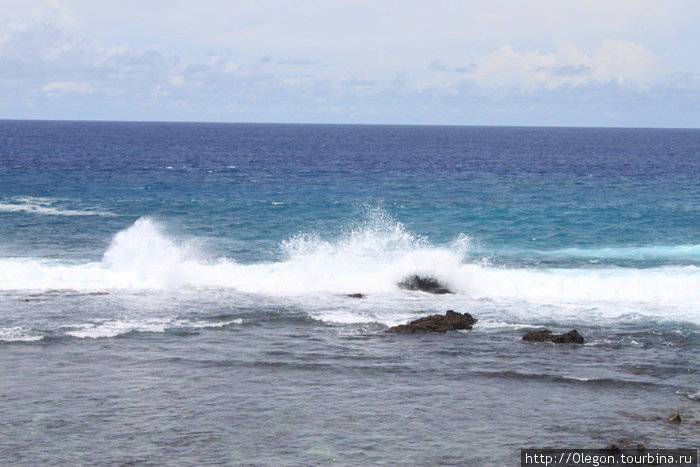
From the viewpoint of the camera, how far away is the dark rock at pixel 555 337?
2655 centimetres

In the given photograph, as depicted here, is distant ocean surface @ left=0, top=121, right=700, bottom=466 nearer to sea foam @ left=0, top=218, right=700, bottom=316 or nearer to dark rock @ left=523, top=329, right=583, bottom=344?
sea foam @ left=0, top=218, right=700, bottom=316

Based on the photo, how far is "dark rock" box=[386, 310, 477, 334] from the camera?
2798cm

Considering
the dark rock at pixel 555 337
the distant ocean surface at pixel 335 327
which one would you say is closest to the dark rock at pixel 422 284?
the distant ocean surface at pixel 335 327

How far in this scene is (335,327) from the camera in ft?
94.0

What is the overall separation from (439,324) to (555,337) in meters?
3.95

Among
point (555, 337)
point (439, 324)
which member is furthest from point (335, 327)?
point (555, 337)

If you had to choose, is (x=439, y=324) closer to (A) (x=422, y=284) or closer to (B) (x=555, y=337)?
(B) (x=555, y=337)

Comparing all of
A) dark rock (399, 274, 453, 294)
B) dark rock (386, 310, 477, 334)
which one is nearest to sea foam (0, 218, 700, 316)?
dark rock (399, 274, 453, 294)

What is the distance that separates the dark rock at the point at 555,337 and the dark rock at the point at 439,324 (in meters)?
2.35

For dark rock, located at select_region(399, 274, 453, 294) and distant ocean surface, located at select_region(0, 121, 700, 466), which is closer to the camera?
distant ocean surface, located at select_region(0, 121, 700, 466)

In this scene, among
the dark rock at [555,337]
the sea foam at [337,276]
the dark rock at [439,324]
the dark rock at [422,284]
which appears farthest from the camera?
the dark rock at [422,284]

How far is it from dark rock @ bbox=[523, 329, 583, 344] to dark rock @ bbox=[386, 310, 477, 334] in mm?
2347

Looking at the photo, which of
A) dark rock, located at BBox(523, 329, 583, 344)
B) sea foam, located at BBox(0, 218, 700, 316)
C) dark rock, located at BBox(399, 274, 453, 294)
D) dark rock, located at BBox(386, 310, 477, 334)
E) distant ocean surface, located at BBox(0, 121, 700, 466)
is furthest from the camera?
dark rock, located at BBox(399, 274, 453, 294)

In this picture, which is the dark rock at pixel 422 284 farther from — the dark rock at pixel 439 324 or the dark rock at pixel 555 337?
the dark rock at pixel 555 337
